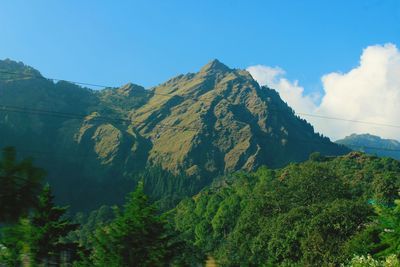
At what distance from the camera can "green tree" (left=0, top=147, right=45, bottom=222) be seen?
5852mm

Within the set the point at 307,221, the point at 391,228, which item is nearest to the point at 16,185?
the point at 391,228

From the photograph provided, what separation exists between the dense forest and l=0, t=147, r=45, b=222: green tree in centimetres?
1

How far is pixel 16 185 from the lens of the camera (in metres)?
5.91

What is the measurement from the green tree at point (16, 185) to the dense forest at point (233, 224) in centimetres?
1

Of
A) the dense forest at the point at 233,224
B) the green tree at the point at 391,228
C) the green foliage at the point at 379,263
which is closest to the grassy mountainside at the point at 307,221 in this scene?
the dense forest at the point at 233,224

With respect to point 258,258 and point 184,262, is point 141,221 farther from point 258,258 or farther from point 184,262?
point 258,258

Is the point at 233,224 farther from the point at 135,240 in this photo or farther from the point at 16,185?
the point at 16,185

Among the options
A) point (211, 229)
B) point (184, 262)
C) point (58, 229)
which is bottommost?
point (211, 229)

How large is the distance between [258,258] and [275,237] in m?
4.78

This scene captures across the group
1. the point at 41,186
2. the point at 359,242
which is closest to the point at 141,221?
the point at 41,186

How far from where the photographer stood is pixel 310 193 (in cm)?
6844

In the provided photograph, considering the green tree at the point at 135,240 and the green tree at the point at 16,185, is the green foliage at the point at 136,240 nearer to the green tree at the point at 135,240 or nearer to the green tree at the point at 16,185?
the green tree at the point at 135,240

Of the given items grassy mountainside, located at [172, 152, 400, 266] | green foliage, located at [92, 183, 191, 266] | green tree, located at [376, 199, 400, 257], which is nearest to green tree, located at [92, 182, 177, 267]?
green foliage, located at [92, 183, 191, 266]

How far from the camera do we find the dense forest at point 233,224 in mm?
7555
